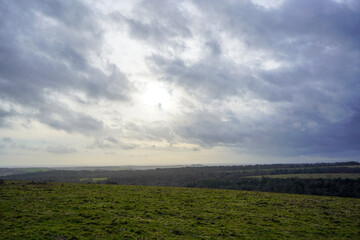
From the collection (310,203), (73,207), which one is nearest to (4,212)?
(73,207)

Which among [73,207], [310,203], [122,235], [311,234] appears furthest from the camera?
[310,203]

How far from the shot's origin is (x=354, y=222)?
1470 centimetres

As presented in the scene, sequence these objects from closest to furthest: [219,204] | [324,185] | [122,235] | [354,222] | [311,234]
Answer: [122,235] → [311,234] → [354,222] → [219,204] → [324,185]

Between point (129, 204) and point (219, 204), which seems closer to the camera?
point (129, 204)

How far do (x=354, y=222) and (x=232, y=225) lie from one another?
8.87 m

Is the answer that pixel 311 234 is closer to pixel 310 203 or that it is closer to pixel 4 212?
pixel 310 203

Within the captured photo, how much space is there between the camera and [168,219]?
1384cm

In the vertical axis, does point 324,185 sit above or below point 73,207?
below

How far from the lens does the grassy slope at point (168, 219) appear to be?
10.9 meters

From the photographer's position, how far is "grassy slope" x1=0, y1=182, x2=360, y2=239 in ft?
35.7

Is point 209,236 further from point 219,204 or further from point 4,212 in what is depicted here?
point 4,212

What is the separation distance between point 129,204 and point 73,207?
13.9ft

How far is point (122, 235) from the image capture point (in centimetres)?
1048

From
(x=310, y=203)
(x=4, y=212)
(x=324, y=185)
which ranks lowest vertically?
(x=324, y=185)
